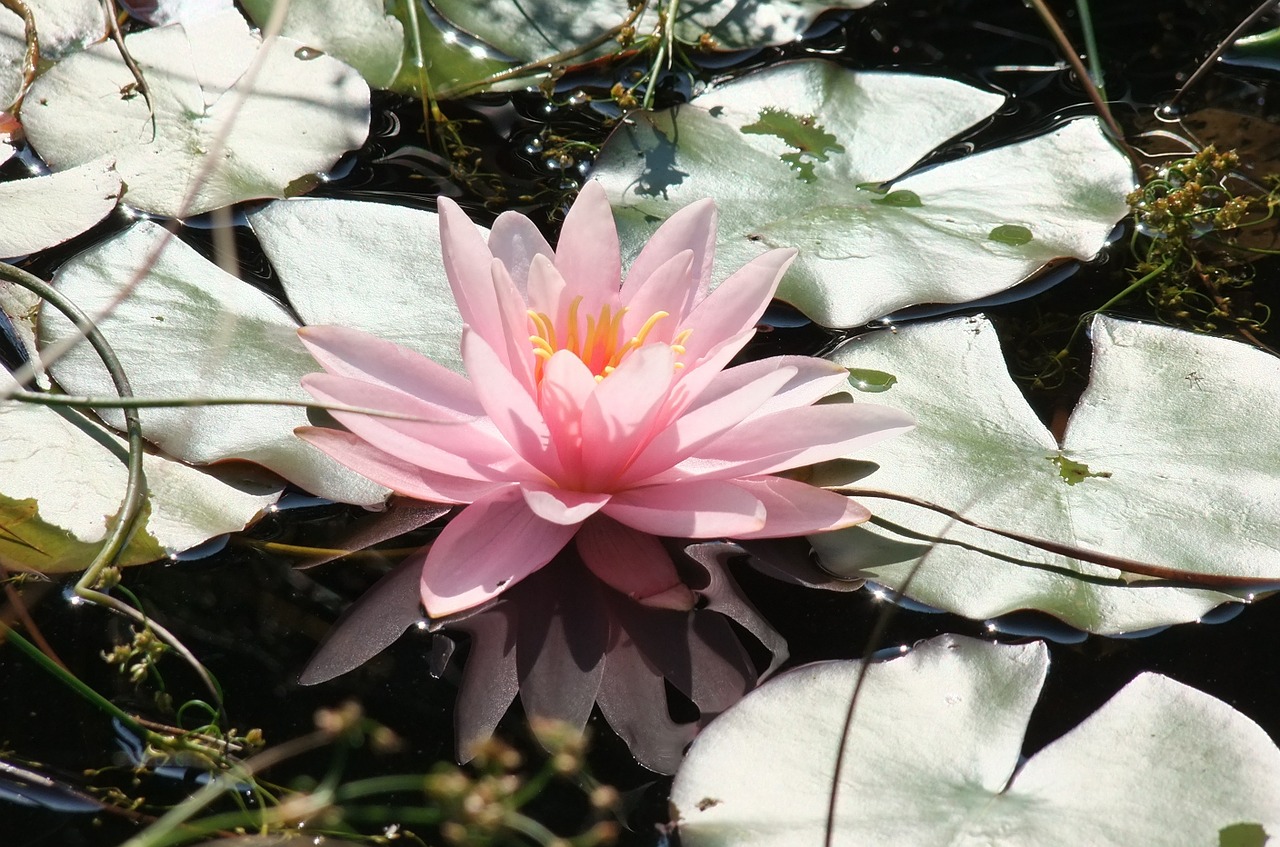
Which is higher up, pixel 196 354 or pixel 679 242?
pixel 679 242

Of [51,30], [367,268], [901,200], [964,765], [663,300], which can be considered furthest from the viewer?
[51,30]

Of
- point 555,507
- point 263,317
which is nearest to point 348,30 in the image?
point 263,317

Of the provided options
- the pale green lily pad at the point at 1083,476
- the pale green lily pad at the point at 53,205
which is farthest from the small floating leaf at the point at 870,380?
the pale green lily pad at the point at 53,205

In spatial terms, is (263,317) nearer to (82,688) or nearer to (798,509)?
(82,688)

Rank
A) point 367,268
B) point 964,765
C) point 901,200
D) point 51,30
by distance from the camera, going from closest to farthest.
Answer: point 964,765
point 367,268
point 901,200
point 51,30

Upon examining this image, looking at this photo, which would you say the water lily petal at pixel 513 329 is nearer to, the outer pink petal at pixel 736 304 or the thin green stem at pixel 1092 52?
the outer pink petal at pixel 736 304

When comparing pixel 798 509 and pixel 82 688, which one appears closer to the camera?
pixel 82 688

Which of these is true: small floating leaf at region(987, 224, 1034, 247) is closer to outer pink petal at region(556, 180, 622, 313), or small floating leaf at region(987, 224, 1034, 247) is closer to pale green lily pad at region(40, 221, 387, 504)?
outer pink petal at region(556, 180, 622, 313)
